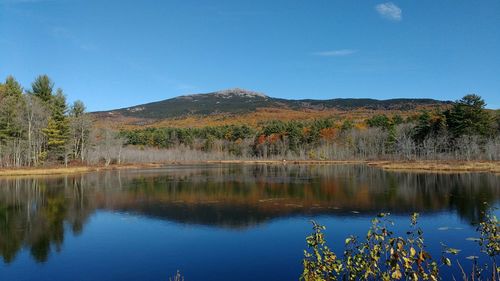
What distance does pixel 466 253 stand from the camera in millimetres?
13391

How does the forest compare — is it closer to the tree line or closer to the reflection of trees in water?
the tree line

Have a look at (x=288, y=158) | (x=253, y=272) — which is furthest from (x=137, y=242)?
(x=288, y=158)

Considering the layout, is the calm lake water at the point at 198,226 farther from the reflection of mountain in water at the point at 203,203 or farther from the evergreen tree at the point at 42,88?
the evergreen tree at the point at 42,88

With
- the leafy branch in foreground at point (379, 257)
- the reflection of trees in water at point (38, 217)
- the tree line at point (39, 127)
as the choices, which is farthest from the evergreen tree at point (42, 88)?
the leafy branch in foreground at point (379, 257)

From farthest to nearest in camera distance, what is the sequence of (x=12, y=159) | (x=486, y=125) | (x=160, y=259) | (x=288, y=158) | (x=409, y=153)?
(x=288, y=158) → (x=409, y=153) → (x=486, y=125) → (x=12, y=159) → (x=160, y=259)

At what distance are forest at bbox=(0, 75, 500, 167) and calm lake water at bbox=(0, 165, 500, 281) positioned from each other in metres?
26.7

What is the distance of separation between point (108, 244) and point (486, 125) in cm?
7684

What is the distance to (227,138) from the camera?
410 ft

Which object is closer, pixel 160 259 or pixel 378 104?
pixel 160 259

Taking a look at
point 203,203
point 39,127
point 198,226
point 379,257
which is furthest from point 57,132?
point 379,257

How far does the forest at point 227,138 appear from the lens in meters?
56.6

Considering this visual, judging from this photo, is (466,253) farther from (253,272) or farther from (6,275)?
(6,275)

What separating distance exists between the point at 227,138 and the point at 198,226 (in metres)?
106

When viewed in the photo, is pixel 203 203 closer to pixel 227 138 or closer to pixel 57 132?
pixel 57 132
